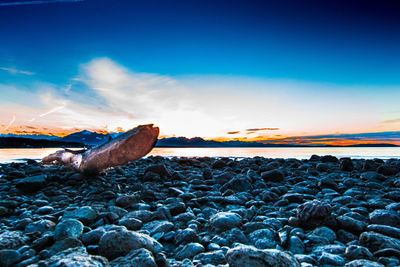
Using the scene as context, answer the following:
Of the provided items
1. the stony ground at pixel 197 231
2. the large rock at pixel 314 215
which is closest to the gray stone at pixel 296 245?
the stony ground at pixel 197 231

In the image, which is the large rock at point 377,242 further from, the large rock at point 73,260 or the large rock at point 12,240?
the large rock at point 12,240

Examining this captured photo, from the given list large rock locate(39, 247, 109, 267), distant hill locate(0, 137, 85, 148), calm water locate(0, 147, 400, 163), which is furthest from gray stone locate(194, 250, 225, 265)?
distant hill locate(0, 137, 85, 148)

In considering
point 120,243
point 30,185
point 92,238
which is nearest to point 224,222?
point 120,243

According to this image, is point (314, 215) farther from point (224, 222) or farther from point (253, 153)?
point (253, 153)

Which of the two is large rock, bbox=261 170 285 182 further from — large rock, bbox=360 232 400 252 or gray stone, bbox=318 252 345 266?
gray stone, bbox=318 252 345 266

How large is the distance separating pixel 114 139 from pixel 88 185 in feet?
3.61

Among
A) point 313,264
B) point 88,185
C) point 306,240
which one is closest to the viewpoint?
point 313,264

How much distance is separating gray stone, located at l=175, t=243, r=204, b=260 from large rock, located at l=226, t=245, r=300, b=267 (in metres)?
0.44

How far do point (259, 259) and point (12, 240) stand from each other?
2132 mm

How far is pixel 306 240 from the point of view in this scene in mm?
2107

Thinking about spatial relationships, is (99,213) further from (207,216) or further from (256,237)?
(256,237)

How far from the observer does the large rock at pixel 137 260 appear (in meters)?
1.51

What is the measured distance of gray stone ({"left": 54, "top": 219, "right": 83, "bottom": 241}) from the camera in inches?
80.3

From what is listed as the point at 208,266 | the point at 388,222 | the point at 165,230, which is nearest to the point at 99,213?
the point at 165,230
